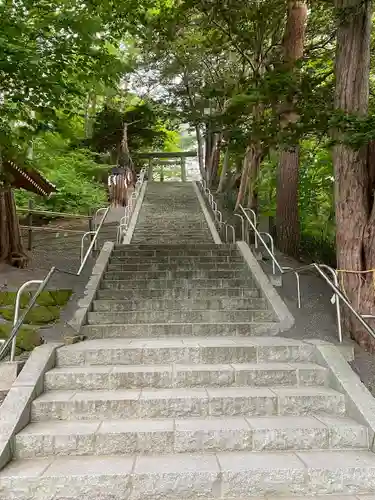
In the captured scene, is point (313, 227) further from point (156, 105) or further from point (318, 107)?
point (156, 105)

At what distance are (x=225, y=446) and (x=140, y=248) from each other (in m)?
5.92

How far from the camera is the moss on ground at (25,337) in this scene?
5.29 meters

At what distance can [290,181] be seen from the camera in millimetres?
10898

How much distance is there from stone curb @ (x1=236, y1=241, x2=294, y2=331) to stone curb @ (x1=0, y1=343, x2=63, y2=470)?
10.2 ft

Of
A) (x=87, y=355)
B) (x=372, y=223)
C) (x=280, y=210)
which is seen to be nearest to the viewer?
(x=87, y=355)

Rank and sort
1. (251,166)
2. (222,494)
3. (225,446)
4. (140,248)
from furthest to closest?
1. (251,166)
2. (140,248)
3. (225,446)
4. (222,494)

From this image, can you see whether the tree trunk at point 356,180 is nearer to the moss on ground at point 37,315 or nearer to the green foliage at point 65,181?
the moss on ground at point 37,315

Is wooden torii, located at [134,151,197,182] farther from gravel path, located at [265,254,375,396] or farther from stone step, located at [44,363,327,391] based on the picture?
stone step, located at [44,363,327,391]

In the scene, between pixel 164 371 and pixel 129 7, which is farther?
pixel 129 7

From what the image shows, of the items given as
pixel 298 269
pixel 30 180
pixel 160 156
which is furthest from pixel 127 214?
pixel 160 156

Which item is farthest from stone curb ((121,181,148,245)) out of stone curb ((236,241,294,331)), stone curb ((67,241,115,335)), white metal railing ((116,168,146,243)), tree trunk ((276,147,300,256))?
stone curb ((236,241,294,331))

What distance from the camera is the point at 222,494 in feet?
10.3

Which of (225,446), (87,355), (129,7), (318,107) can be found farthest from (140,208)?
(225,446)

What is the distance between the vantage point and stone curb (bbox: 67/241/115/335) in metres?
5.73
